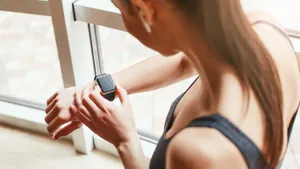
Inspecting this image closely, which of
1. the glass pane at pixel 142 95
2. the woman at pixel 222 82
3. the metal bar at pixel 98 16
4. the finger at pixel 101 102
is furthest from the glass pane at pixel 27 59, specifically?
the woman at pixel 222 82

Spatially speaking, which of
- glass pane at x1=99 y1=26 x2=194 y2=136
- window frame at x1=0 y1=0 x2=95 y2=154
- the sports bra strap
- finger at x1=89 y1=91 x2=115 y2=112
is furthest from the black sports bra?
glass pane at x1=99 y1=26 x2=194 y2=136

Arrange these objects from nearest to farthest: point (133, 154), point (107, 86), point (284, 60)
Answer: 1. point (284, 60)
2. point (133, 154)
3. point (107, 86)

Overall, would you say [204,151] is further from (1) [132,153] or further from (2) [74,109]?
(2) [74,109]

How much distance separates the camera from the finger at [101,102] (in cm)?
83

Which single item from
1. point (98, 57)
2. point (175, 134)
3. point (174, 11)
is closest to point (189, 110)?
point (175, 134)

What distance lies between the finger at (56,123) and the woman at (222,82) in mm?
265

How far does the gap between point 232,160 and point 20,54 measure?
1438 mm

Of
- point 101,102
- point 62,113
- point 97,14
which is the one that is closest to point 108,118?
point 101,102

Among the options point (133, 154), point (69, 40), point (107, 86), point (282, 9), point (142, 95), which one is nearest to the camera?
point (133, 154)

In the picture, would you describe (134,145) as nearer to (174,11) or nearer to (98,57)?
(174,11)

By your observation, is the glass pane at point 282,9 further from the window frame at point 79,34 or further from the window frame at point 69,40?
the window frame at point 69,40

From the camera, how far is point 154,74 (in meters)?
0.92

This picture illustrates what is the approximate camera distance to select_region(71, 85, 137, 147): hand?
81 cm

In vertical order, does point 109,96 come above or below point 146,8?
below
